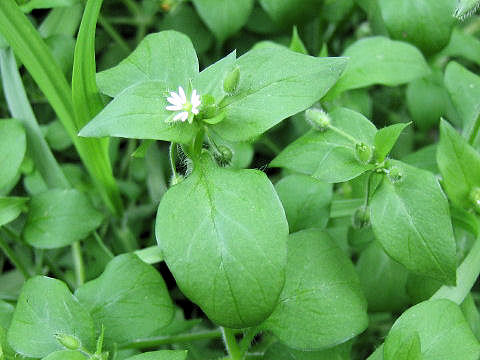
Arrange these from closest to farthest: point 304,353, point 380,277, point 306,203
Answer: point 304,353, point 306,203, point 380,277

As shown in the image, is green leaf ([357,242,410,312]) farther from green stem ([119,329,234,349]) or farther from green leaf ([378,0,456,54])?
green leaf ([378,0,456,54])

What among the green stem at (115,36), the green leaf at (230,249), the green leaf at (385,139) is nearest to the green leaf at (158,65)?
the green leaf at (230,249)

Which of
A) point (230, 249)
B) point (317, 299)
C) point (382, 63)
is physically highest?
point (230, 249)

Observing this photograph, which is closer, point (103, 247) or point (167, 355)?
point (167, 355)

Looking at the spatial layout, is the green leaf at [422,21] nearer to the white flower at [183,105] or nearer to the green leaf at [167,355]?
the white flower at [183,105]

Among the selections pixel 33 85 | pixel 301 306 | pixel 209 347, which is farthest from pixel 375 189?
pixel 33 85

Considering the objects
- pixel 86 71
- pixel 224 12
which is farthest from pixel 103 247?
pixel 224 12

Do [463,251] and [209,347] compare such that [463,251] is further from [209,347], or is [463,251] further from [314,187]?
[209,347]

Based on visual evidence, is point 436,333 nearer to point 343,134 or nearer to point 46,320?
point 343,134
